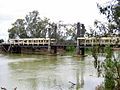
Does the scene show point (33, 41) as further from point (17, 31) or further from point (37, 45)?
point (17, 31)

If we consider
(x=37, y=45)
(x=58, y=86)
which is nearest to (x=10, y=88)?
(x=58, y=86)

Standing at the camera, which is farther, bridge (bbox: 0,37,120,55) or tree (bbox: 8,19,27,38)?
tree (bbox: 8,19,27,38)

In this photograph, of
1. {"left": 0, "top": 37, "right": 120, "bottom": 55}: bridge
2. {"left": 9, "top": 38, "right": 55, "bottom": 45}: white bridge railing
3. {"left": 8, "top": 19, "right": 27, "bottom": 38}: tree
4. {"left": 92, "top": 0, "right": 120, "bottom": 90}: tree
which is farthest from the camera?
{"left": 8, "top": 19, "right": 27, "bottom": 38}: tree

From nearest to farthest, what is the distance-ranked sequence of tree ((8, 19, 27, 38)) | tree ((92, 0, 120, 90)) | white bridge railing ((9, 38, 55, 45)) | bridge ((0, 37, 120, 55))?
tree ((92, 0, 120, 90)) < bridge ((0, 37, 120, 55)) < white bridge railing ((9, 38, 55, 45)) < tree ((8, 19, 27, 38))

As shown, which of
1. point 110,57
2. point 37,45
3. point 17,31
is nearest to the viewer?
point 110,57

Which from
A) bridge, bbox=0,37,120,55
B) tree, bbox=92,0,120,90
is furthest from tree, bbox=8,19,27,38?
tree, bbox=92,0,120,90

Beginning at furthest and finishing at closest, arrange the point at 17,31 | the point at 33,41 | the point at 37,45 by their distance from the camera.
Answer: the point at 17,31
the point at 33,41
the point at 37,45

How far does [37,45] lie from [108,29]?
65.0 m

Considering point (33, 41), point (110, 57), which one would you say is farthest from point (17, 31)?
point (110, 57)

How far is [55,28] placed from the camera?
277ft

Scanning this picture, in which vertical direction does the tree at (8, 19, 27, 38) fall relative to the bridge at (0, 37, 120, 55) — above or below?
above

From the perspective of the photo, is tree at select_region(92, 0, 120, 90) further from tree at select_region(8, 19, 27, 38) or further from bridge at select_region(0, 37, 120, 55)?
tree at select_region(8, 19, 27, 38)

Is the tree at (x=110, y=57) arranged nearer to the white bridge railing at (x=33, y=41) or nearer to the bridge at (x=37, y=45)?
the bridge at (x=37, y=45)

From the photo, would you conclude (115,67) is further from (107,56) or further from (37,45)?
(37,45)
